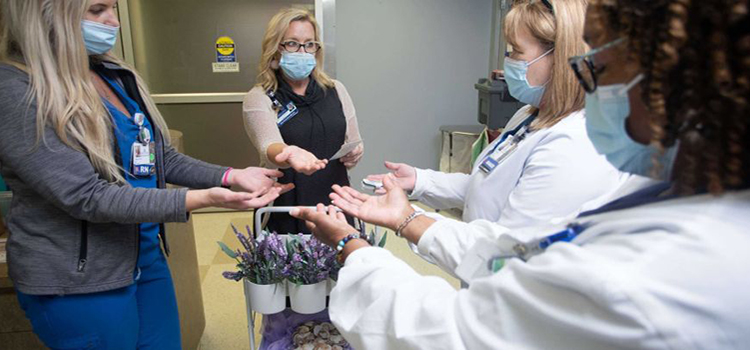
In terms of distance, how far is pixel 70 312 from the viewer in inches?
47.1

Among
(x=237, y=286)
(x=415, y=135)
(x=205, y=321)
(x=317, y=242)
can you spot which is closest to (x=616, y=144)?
(x=317, y=242)

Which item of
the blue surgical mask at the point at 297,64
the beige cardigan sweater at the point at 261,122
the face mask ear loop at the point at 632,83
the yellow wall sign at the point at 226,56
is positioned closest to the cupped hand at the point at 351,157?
the beige cardigan sweater at the point at 261,122

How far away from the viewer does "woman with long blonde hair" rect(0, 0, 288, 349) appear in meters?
1.09

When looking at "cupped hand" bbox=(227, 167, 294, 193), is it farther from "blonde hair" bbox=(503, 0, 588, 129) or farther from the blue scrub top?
"blonde hair" bbox=(503, 0, 588, 129)

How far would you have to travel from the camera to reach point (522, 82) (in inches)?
54.8

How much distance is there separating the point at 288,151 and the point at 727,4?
4.56 ft

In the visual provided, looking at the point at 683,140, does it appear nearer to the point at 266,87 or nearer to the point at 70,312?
the point at 70,312

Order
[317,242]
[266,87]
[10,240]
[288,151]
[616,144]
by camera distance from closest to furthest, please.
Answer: [616,144]
[10,240]
[317,242]
[288,151]
[266,87]

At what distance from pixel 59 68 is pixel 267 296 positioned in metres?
0.77

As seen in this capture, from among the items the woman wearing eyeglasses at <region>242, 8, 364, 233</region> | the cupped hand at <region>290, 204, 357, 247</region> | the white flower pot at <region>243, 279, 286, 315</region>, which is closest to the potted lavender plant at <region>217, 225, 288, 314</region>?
the white flower pot at <region>243, 279, 286, 315</region>

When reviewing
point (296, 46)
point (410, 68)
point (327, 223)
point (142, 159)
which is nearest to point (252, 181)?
point (142, 159)

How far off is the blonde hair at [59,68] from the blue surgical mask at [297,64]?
0.94 meters

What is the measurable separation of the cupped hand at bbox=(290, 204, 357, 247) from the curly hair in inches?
28.9

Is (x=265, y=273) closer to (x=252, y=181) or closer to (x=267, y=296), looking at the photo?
(x=267, y=296)
